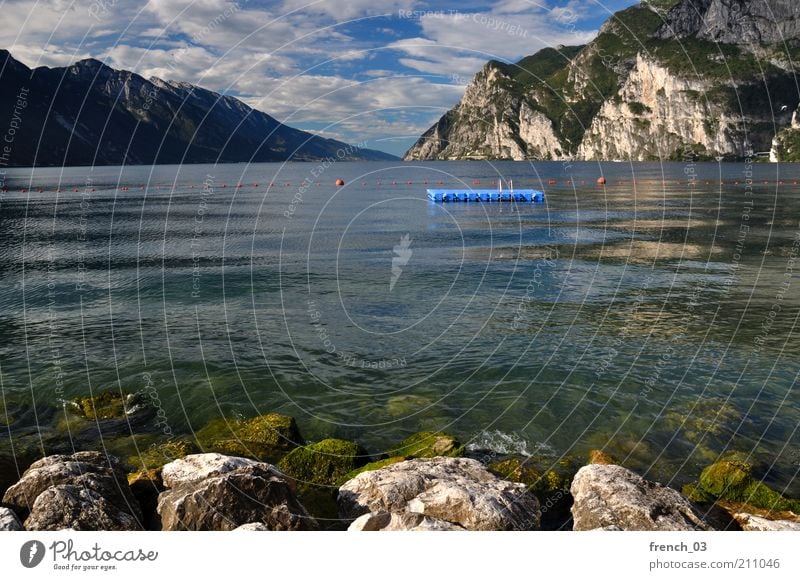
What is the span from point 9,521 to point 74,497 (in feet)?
4.89

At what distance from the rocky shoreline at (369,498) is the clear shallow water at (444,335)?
3822 millimetres

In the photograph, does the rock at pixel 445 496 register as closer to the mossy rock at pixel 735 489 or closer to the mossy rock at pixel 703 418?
the mossy rock at pixel 735 489

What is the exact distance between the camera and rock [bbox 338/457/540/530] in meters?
15.4

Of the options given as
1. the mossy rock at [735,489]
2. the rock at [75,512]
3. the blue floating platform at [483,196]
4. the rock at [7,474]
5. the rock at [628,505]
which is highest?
the blue floating platform at [483,196]

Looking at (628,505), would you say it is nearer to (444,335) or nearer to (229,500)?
(229,500)

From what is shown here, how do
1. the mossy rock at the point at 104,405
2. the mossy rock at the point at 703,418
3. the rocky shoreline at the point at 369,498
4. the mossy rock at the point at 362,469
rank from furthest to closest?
the mossy rock at the point at 104,405 → the mossy rock at the point at 703,418 → the mossy rock at the point at 362,469 → the rocky shoreline at the point at 369,498

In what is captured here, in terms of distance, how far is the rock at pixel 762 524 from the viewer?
15.7 metres

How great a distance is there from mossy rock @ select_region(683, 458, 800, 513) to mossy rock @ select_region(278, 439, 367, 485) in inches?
443

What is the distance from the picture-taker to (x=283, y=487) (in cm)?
1628

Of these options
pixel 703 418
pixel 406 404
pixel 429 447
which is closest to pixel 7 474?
pixel 429 447

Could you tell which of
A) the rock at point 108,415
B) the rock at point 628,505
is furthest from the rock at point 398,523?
the rock at point 108,415

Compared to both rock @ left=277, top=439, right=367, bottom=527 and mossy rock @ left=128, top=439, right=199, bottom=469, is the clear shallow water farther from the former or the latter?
mossy rock @ left=128, top=439, right=199, bottom=469

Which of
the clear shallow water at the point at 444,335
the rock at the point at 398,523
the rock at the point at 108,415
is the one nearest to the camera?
the rock at the point at 398,523
